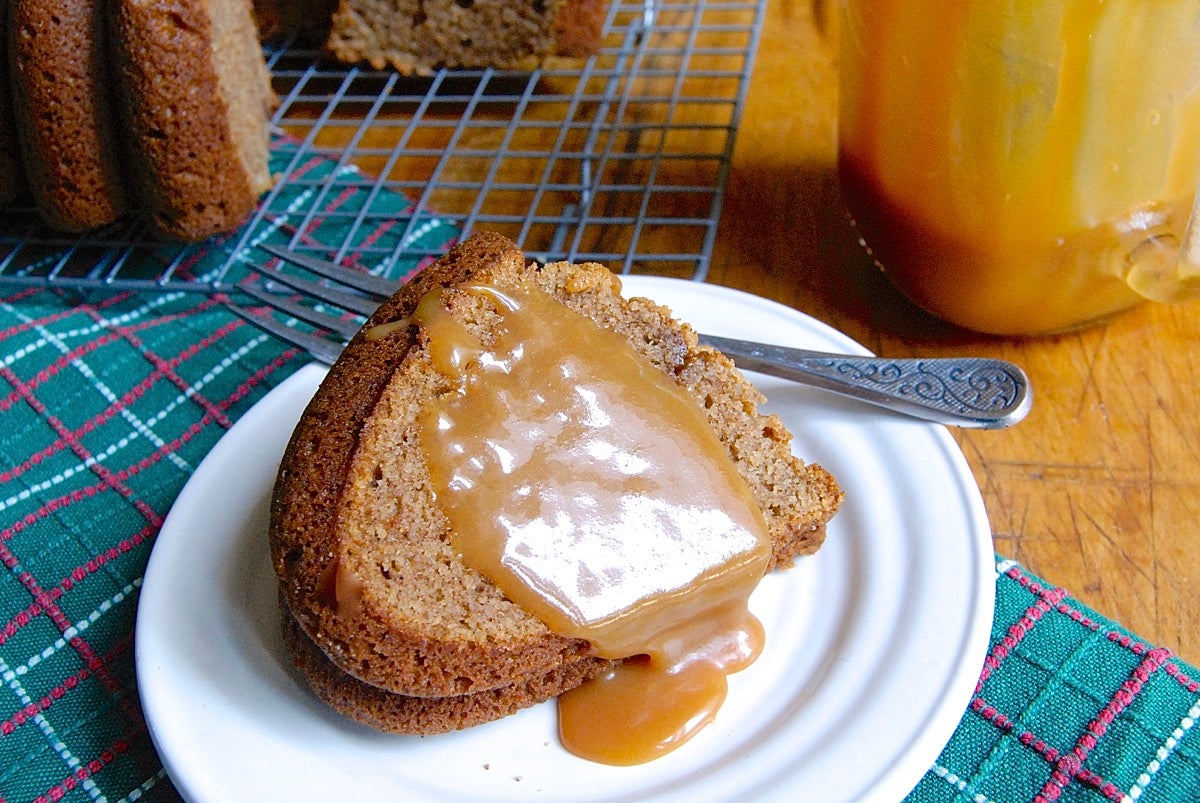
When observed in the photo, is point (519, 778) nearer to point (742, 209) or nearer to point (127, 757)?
point (127, 757)

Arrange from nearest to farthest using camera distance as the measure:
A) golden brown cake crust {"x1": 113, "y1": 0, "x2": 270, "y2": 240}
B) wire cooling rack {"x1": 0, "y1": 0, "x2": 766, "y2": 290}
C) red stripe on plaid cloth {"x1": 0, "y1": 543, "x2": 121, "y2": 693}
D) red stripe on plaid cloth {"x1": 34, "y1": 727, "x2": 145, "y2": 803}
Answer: red stripe on plaid cloth {"x1": 34, "y1": 727, "x2": 145, "y2": 803} < red stripe on plaid cloth {"x1": 0, "y1": 543, "x2": 121, "y2": 693} < golden brown cake crust {"x1": 113, "y1": 0, "x2": 270, "y2": 240} < wire cooling rack {"x1": 0, "y1": 0, "x2": 766, "y2": 290}

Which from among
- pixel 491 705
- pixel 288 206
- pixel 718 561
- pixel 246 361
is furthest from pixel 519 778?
pixel 288 206

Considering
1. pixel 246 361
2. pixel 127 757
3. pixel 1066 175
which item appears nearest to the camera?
pixel 127 757

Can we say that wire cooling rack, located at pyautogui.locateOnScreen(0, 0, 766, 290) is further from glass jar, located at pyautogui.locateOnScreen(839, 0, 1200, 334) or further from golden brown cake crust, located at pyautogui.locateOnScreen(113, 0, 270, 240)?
glass jar, located at pyautogui.locateOnScreen(839, 0, 1200, 334)

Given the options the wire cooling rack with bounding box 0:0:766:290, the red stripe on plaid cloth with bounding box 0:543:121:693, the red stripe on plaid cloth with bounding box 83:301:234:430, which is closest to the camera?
the red stripe on plaid cloth with bounding box 0:543:121:693

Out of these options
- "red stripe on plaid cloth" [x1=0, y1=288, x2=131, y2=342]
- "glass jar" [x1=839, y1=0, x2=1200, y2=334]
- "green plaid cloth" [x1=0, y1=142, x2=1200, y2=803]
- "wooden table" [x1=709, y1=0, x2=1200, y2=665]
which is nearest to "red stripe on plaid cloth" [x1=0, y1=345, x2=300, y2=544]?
"green plaid cloth" [x1=0, y1=142, x2=1200, y2=803]

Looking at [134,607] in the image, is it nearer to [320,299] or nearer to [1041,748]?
[320,299]

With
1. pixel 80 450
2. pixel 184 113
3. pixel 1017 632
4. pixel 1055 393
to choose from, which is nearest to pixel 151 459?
pixel 80 450
